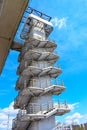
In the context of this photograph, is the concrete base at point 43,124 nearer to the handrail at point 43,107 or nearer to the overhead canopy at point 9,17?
the handrail at point 43,107

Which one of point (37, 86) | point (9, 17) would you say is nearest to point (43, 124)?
point (37, 86)

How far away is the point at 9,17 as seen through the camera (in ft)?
22.4

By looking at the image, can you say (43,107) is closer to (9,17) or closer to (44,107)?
(44,107)

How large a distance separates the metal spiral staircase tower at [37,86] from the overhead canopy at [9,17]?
11.0m

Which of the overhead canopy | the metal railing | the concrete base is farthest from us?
the metal railing

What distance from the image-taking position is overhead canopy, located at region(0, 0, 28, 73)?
6065 millimetres

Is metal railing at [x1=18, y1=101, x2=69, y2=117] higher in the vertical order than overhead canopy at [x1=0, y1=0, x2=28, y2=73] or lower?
lower

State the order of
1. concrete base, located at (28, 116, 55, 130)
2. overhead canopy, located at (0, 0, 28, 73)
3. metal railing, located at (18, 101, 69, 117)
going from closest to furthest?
overhead canopy, located at (0, 0, 28, 73)
concrete base, located at (28, 116, 55, 130)
metal railing, located at (18, 101, 69, 117)

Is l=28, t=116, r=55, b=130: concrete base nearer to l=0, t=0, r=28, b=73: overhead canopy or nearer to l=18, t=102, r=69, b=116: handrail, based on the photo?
l=18, t=102, r=69, b=116: handrail

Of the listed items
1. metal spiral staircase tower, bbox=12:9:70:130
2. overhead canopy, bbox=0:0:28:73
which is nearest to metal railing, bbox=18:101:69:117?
metal spiral staircase tower, bbox=12:9:70:130

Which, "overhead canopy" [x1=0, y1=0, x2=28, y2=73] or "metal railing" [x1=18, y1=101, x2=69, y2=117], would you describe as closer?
"overhead canopy" [x1=0, y1=0, x2=28, y2=73]

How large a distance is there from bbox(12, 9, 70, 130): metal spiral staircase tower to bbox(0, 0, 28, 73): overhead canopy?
11.0 meters

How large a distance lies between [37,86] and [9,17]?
45.9 feet

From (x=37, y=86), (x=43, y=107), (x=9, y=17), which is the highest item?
(x=37, y=86)
